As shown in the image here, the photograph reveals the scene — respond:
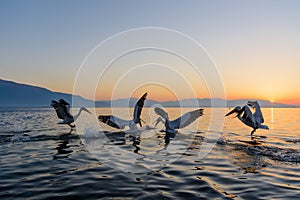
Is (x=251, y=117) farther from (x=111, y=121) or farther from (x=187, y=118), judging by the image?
(x=111, y=121)

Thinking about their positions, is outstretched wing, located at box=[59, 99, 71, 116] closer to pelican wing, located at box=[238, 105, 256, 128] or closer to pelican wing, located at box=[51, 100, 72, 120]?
pelican wing, located at box=[51, 100, 72, 120]

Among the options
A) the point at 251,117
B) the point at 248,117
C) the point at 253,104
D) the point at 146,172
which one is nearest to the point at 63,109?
the point at 146,172

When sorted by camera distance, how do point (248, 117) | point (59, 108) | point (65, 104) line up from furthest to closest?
point (59, 108), point (65, 104), point (248, 117)

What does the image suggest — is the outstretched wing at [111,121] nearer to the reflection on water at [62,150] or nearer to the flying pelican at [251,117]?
the reflection on water at [62,150]

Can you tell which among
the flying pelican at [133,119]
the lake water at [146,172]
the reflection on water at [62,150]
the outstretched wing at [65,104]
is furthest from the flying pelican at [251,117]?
the outstretched wing at [65,104]

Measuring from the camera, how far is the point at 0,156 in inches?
521

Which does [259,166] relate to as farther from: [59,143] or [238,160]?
[59,143]

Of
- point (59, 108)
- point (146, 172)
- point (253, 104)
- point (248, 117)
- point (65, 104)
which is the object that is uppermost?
point (253, 104)

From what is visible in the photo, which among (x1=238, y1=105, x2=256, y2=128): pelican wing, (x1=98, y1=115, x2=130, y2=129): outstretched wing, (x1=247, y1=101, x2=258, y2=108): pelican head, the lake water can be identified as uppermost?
(x1=247, y1=101, x2=258, y2=108): pelican head

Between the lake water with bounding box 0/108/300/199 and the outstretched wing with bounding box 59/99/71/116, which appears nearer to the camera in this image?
the lake water with bounding box 0/108/300/199

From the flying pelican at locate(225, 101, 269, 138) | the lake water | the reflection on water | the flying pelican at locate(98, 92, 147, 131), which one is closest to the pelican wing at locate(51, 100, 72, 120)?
the flying pelican at locate(98, 92, 147, 131)

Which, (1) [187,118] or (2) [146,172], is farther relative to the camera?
(1) [187,118]

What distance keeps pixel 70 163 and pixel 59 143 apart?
6.03m

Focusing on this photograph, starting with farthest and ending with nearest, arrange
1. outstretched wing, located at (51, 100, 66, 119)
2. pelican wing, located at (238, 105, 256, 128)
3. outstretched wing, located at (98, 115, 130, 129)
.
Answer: outstretched wing, located at (51, 100, 66, 119)
outstretched wing, located at (98, 115, 130, 129)
pelican wing, located at (238, 105, 256, 128)
